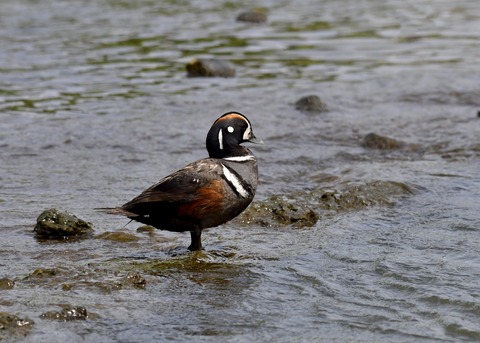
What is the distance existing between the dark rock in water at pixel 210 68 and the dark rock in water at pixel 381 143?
196 inches

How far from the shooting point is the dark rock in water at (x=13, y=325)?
6168 mm

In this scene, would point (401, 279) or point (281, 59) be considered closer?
point (401, 279)

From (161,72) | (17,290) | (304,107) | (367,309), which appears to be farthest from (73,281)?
(161,72)

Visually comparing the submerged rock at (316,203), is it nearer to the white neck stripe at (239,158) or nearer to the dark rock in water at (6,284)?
the white neck stripe at (239,158)

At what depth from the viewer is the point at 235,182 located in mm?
7898

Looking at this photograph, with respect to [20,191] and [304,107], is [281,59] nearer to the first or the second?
[304,107]

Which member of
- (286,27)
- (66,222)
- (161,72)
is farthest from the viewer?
(286,27)

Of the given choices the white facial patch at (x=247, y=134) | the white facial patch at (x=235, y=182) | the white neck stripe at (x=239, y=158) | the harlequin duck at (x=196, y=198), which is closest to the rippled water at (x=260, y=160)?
the harlequin duck at (x=196, y=198)

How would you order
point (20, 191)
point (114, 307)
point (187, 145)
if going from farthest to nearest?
point (187, 145) → point (20, 191) → point (114, 307)

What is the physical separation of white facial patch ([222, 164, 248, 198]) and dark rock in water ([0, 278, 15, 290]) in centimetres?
190

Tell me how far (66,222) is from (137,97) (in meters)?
6.87

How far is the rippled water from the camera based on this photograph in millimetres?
6739

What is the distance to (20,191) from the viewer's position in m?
10.2

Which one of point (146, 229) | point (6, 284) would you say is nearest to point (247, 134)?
point (146, 229)
